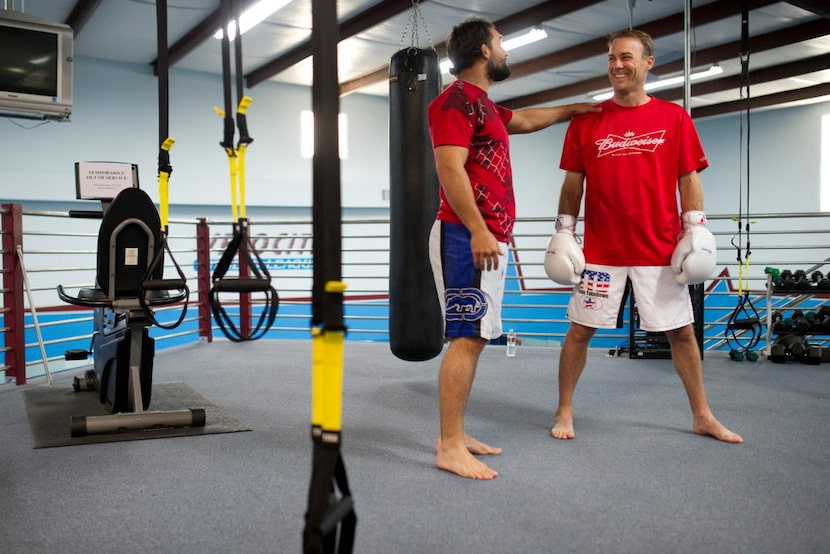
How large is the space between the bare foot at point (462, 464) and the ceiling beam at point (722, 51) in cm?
788

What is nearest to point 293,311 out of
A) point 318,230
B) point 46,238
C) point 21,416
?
point 46,238

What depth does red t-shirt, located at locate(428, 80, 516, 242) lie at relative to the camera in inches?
88.8

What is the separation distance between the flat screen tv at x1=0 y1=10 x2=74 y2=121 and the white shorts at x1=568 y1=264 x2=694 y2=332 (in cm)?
379

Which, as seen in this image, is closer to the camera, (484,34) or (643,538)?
(643,538)

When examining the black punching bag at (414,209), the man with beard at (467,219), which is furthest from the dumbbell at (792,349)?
the man with beard at (467,219)

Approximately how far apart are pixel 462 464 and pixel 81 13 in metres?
7.12

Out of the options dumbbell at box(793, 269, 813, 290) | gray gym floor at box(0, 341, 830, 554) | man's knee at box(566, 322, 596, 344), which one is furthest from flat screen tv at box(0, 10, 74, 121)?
dumbbell at box(793, 269, 813, 290)

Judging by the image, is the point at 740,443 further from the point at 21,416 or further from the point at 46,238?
the point at 46,238

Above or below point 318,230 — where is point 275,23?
above

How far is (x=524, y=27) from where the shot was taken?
25.1ft

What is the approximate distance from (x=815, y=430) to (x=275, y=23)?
22.6 ft

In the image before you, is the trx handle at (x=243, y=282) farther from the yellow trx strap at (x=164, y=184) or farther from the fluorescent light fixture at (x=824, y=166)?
the fluorescent light fixture at (x=824, y=166)

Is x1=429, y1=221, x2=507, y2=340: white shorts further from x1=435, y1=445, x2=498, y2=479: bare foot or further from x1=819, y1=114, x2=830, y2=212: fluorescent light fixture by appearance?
x1=819, y1=114, x2=830, y2=212: fluorescent light fixture

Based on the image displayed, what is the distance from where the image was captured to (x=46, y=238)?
840cm
